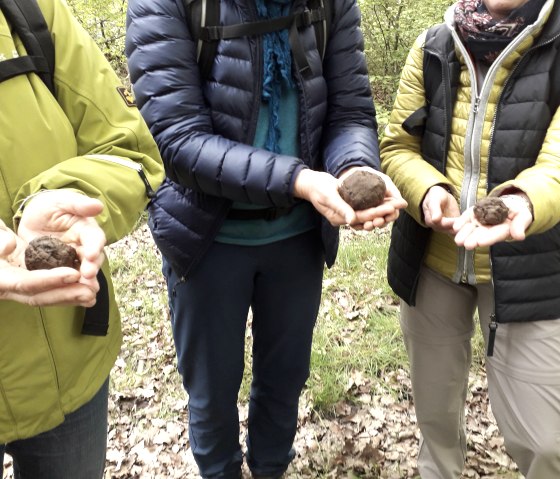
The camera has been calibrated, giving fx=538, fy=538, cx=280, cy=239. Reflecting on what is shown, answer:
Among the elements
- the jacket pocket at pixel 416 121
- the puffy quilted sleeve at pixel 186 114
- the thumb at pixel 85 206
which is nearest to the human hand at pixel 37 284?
the thumb at pixel 85 206

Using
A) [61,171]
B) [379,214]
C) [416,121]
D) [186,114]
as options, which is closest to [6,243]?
[61,171]

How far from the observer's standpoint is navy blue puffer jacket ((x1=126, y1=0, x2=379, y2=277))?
6.73ft

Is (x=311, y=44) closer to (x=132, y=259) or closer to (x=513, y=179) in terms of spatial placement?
(x=513, y=179)

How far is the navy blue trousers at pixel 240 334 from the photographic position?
2395mm

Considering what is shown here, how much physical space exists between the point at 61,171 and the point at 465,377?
2035 mm

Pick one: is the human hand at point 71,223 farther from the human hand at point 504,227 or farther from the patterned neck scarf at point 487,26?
the patterned neck scarf at point 487,26

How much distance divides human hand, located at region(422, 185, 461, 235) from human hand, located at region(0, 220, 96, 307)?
1.35 m

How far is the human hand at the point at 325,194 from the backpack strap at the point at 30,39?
0.95 m

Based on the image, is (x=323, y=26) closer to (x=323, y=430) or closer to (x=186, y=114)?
(x=186, y=114)

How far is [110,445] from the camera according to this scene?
3582mm

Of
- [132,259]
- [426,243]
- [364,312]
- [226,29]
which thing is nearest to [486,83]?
[426,243]

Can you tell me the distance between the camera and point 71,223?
1.51 meters

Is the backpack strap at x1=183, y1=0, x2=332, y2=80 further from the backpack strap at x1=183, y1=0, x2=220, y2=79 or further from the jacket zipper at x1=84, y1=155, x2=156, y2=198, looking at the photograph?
the jacket zipper at x1=84, y1=155, x2=156, y2=198

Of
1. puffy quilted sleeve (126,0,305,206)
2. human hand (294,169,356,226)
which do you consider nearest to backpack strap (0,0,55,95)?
puffy quilted sleeve (126,0,305,206)
